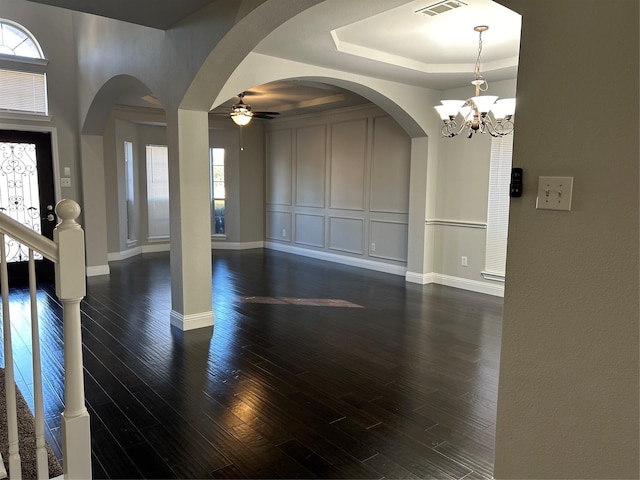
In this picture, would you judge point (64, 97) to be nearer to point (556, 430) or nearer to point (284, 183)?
point (284, 183)

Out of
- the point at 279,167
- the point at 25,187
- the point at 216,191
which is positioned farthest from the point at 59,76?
the point at 279,167

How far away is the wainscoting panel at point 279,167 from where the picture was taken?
8.89 meters

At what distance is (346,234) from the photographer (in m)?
7.86

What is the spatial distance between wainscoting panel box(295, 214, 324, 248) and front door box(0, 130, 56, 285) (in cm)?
413

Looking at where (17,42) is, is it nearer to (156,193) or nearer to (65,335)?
(156,193)

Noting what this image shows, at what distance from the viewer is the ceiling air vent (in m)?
3.28

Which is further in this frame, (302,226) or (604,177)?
(302,226)

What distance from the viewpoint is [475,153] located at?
580 cm

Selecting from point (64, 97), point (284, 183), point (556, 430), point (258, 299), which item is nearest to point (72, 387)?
point (556, 430)

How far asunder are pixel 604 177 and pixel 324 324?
10.6 ft

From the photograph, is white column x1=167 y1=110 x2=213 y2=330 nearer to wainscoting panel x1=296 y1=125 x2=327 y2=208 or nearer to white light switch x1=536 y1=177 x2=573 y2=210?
white light switch x1=536 y1=177 x2=573 y2=210

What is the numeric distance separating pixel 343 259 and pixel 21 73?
5.33 meters

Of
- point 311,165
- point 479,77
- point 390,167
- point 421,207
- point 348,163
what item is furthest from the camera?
point 311,165

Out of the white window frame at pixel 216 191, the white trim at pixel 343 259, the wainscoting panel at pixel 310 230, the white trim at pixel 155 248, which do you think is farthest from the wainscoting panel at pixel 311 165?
the white trim at pixel 155 248
